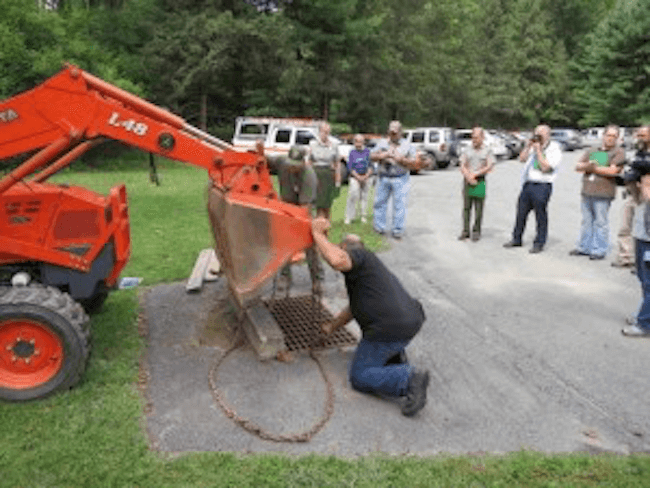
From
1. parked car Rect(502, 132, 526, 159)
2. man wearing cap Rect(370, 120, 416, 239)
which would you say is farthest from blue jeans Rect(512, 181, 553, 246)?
parked car Rect(502, 132, 526, 159)

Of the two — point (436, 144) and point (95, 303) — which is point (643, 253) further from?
point (436, 144)

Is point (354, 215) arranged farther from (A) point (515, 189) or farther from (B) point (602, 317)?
(A) point (515, 189)

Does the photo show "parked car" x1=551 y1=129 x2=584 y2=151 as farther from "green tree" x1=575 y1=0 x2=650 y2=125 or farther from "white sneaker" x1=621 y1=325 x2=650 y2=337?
"white sneaker" x1=621 y1=325 x2=650 y2=337

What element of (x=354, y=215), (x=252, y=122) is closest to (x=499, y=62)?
(x=252, y=122)

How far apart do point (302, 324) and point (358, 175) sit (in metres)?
5.54

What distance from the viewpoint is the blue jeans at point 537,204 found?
8.79 metres

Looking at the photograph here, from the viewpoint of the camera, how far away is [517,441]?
3.96 m

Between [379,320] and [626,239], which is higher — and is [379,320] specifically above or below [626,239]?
above

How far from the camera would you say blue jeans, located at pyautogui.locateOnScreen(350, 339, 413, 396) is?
4316 millimetres

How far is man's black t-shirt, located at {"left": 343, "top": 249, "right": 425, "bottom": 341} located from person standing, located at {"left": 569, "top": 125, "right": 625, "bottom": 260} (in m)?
5.27

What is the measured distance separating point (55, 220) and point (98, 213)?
1.10 ft

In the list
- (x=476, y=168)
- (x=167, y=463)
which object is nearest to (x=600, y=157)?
(x=476, y=168)

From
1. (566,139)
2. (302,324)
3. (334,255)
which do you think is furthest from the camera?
(566,139)

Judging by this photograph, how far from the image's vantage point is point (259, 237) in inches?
180
